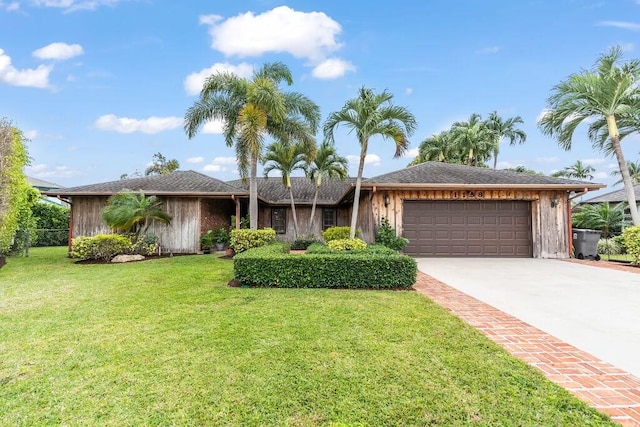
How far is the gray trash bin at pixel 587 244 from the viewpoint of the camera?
435 inches

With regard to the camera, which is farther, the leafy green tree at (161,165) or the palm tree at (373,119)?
the leafy green tree at (161,165)

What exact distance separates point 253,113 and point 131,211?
204 inches

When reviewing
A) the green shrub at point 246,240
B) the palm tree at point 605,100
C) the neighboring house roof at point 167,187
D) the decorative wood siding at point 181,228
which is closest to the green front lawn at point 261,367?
the green shrub at point 246,240

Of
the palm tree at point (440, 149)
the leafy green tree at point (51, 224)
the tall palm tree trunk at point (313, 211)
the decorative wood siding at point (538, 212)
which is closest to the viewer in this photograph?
the decorative wood siding at point (538, 212)

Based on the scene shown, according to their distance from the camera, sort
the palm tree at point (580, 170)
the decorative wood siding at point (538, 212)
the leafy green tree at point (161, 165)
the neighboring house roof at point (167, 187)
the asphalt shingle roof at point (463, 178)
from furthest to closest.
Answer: the palm tree at point (580, 170) < the leafy green tree at point (161, 165) < the neighboring house roof at point (167, 187) < the decorative wood siding at point (538, 212) < the asphalt shingle roof at point (463, 178)

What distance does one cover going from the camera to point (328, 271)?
6.13m

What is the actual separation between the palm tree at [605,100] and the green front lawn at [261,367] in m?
10.4

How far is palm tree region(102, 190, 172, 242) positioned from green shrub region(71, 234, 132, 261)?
0.47 metres

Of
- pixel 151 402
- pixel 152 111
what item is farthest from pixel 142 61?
pixel 151 402

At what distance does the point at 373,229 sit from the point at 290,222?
6.77 m

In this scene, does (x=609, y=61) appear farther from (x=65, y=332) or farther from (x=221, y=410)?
(x=65, y=332)

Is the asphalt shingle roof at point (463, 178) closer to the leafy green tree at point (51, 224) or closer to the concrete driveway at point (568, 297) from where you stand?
the concrete driveway at point (568, 297)

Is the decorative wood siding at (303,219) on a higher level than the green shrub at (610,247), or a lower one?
higher

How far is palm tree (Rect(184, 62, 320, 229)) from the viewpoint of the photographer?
1023 centimetres
